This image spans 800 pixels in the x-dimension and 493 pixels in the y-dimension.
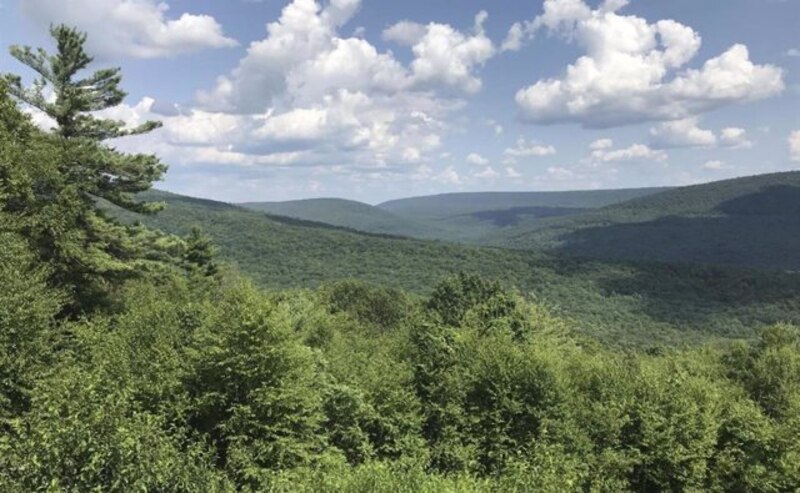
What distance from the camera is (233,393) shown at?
26.0 meters

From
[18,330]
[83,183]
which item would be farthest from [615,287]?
[18,330]

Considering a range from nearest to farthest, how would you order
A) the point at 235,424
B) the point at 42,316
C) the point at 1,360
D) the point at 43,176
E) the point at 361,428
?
the point at 1,360 < the point at 42,316 < the point at 235,424 < the point at 43,176 < the point at 361,428

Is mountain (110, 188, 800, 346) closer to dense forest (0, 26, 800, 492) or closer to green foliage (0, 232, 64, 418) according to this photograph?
dense forest (0, 26, 800, 492)

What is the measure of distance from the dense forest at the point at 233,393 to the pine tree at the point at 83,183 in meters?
0.12

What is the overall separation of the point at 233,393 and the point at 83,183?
1539 cm

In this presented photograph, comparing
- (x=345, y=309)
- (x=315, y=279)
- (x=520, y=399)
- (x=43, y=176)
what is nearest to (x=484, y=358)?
(x=520, y=399)

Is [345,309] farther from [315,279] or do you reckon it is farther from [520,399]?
[315,279]

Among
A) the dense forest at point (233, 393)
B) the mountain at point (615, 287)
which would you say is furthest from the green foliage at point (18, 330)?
the mountain at point (615, 287)

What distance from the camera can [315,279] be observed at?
167500mm

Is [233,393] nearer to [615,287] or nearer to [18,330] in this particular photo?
[18,330]

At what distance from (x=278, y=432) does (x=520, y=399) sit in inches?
604

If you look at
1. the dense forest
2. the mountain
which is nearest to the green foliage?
the dense forest

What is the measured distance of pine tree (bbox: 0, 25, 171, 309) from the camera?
29688mm

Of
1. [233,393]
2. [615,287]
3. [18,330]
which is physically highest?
[18,330]
